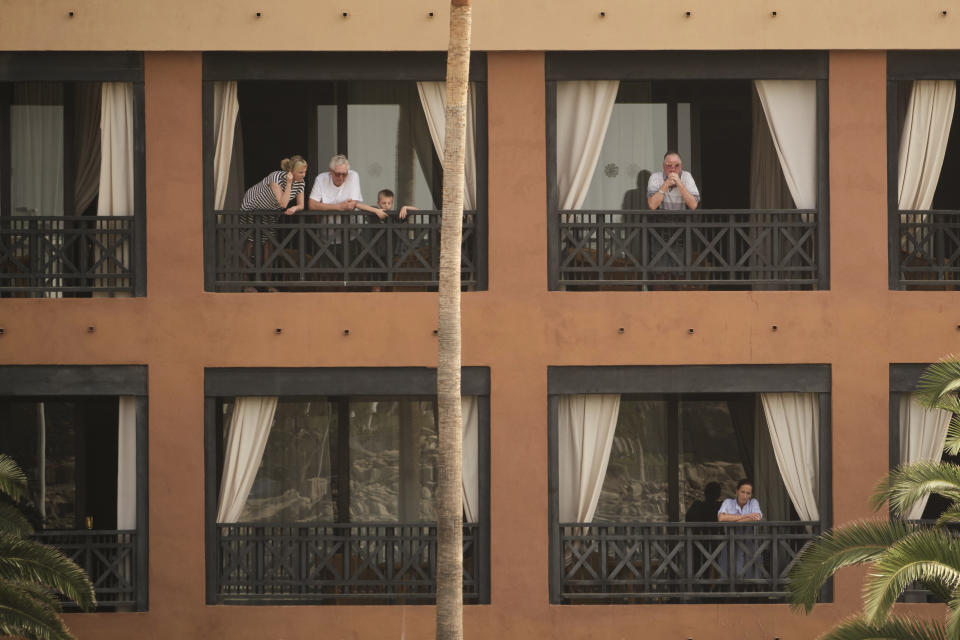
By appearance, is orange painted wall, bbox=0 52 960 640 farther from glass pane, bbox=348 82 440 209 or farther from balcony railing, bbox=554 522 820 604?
glass pane, bbox=348 82 440 209

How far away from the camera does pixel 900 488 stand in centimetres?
1063

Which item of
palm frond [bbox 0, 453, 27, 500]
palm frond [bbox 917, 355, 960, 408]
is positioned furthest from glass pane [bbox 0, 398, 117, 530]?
palm frond [bbox 917, 355, 960, 408]

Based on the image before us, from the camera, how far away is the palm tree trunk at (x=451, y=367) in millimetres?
10156

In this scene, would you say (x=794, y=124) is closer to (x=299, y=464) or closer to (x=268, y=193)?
(x=268, y=193)

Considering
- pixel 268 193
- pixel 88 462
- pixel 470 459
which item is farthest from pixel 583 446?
pixel 88 462

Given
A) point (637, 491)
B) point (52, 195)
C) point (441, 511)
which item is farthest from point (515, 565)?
point (52, 195)

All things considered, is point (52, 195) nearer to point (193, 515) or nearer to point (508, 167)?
point (193, 515)

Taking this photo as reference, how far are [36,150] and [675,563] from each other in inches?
347

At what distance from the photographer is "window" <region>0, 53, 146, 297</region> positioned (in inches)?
533

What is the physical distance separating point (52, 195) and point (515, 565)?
6.93 meters

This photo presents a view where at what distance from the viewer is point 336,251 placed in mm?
13688

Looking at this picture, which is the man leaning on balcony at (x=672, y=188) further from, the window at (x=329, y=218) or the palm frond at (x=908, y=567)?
the palm frond at (x=908, y=567)

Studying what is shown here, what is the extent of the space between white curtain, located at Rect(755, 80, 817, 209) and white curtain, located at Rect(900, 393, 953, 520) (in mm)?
2621

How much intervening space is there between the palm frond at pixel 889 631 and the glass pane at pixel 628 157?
5.88 metres
